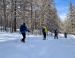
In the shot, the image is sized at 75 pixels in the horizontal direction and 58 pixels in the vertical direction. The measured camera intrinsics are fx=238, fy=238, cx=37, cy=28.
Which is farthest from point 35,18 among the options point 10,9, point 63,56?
point 63,56

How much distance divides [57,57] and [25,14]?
40.5m

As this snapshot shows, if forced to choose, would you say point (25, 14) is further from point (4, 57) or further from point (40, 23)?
point (4, 57)

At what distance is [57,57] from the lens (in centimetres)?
1341

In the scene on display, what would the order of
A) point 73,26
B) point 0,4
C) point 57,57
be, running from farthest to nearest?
1. point 73,26
2. point 0,4
3. point 57,57

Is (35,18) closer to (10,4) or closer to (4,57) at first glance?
(10,4)

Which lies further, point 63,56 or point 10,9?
point 10,9

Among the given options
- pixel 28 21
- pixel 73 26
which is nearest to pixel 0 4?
pixel 28 21

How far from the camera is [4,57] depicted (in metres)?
12.6

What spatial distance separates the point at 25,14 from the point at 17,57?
40924 mm

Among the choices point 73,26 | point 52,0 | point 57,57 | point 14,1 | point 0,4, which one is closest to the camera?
point 57,57

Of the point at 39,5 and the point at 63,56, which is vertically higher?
the point at 39,5

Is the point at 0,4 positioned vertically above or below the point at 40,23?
above

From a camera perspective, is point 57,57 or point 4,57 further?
point 57,57

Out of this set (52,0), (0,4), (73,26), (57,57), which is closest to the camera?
(57,57)
